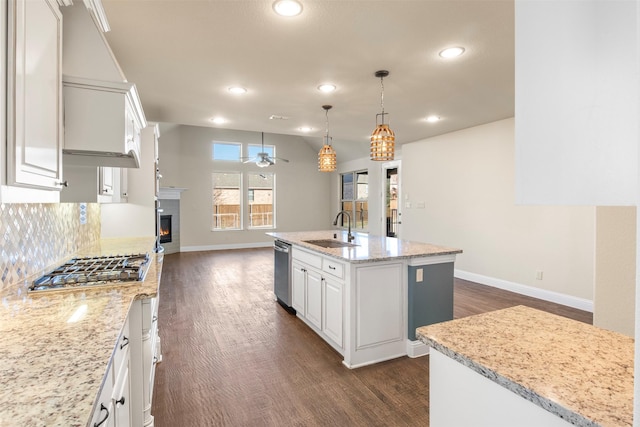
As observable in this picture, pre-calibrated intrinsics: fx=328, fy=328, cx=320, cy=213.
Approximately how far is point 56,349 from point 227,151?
8882mm

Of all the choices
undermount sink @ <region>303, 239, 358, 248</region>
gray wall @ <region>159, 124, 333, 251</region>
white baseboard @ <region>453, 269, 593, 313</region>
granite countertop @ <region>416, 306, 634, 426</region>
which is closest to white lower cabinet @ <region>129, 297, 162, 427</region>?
granite countertop @ <region>416, 306, 634, 426</region>

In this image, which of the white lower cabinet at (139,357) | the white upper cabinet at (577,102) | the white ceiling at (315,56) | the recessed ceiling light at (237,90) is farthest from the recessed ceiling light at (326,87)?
the white upper cabinet at (577,102)

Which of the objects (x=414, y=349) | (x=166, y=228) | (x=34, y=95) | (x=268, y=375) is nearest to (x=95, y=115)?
(x=34, y=95)

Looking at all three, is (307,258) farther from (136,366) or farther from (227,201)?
(227,201)

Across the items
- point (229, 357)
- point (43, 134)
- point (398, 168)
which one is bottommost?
point (229, 357)

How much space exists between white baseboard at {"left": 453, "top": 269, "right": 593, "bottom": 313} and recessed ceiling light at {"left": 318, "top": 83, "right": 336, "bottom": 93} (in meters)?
3.85

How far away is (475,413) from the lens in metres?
0.94

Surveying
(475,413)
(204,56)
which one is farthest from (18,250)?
(475,413)

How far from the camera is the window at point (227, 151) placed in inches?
365

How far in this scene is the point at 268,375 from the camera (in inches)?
100

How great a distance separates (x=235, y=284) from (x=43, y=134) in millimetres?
4477

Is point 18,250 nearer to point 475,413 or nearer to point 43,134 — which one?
point 43,134

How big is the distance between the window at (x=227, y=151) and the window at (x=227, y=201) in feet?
1.41

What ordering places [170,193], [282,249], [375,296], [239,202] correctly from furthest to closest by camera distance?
[239,202] < [170,193] < [282,249] < [375,296]
